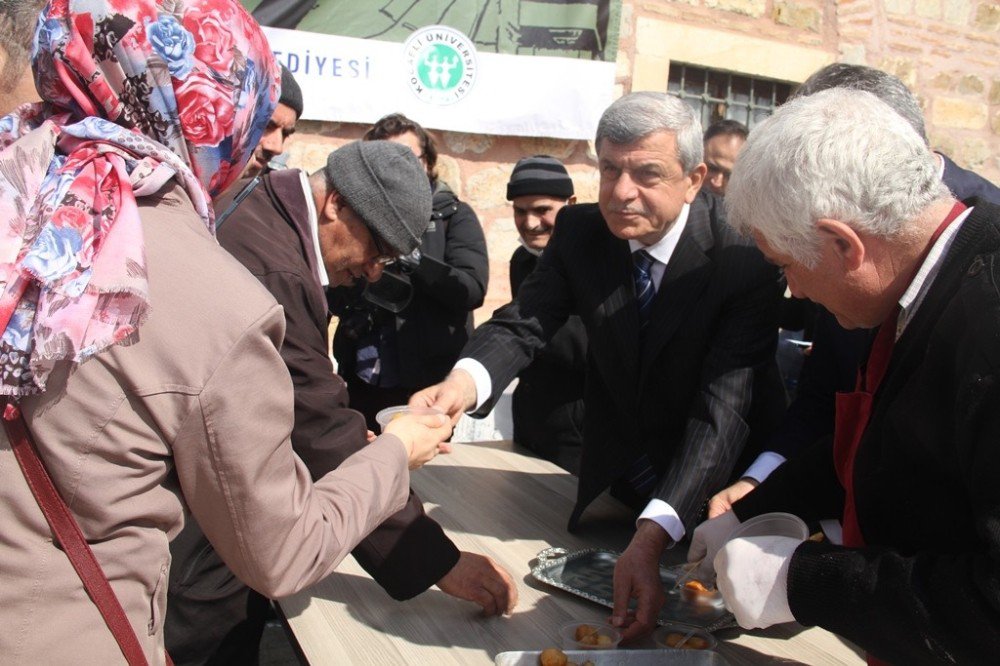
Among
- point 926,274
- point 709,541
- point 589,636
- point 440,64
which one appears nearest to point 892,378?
point 926,274

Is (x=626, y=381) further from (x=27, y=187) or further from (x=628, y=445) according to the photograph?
(x=27, y=187)

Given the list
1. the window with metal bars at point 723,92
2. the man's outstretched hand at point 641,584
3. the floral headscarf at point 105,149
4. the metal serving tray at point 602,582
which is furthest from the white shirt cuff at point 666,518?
the window with metal bars at point 723,92

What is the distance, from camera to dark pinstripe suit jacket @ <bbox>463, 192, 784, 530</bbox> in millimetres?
1935

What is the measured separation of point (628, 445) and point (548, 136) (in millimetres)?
3763

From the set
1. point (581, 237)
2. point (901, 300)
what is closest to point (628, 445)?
point (581, 237)

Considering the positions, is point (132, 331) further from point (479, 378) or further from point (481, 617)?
point (479, 378)

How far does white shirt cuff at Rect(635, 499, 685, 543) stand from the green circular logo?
3.92 m

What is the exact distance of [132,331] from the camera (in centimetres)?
97

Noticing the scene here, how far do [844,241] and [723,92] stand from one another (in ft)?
17.5

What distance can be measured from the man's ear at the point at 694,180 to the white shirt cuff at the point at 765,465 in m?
0.69

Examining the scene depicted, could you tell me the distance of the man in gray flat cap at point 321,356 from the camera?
173 cm

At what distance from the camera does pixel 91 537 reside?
3.38 ft

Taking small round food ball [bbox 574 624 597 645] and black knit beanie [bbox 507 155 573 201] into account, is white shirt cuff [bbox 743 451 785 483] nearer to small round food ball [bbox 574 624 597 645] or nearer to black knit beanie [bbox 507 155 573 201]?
small round food ball [bbox 574 624 597 645]

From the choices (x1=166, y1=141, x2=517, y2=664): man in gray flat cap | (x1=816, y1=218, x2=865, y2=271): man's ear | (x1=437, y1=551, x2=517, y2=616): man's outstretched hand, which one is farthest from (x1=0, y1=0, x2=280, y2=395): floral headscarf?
(x1=437, y1=551, x2=517, y2=616): man's outstretched hand
